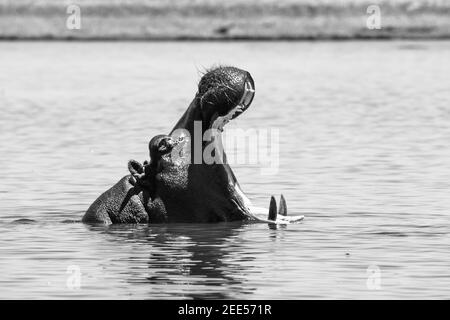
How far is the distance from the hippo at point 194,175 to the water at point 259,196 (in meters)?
0.20

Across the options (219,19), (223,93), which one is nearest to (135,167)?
(223,93)

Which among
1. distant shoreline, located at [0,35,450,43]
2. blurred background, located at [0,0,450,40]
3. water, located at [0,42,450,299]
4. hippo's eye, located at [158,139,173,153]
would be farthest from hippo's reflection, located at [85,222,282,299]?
blurred background, located at [0,0,450,40]

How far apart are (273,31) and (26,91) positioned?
2758 centimetres

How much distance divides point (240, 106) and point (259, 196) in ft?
15.7

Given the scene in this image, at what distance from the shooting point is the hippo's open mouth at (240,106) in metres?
14.8

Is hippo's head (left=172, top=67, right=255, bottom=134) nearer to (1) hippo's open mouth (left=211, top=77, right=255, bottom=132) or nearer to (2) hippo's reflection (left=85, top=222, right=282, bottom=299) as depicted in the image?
(1) hippo's open mouth (left=211, top=77, right=255, bottom=132)

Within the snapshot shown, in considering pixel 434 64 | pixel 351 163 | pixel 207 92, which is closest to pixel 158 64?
pixel 434 64

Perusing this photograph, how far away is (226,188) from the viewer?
15156 mm

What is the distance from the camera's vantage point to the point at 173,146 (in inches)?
599

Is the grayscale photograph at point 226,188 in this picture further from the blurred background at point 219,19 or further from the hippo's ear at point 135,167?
the blurred background at point 219,19

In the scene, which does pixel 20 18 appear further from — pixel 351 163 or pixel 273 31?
pixel 351 163

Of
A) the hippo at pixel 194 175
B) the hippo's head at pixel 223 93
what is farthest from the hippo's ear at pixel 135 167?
the hippo's head at pixel 223 93

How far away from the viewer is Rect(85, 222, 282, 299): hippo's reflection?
42.7 ft
